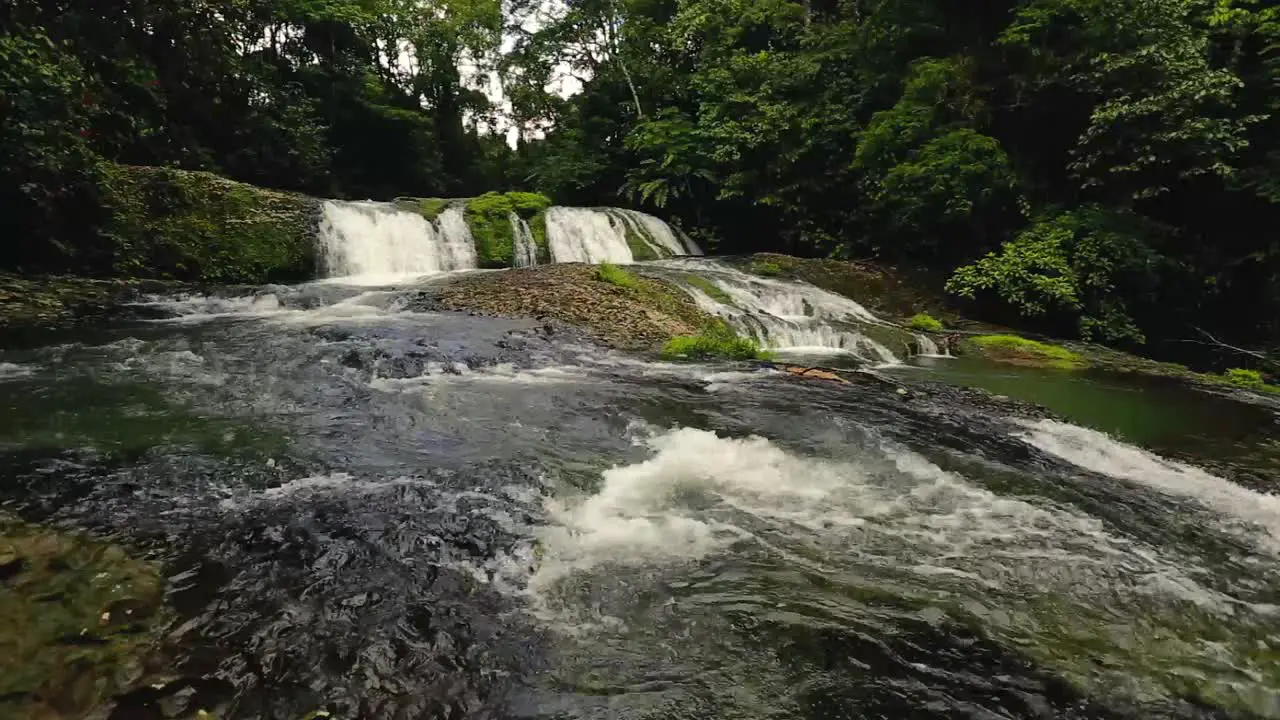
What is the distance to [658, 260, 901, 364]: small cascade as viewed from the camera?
36.3 feet

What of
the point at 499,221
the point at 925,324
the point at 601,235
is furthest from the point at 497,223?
the point at 925,324

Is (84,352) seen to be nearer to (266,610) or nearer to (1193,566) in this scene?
(266,610)

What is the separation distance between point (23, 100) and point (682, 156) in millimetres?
15080

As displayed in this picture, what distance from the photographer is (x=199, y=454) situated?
4.58 metres

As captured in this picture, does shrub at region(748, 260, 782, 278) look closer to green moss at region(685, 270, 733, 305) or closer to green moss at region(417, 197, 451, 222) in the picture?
green moss at region(685, 270, 733, 305)

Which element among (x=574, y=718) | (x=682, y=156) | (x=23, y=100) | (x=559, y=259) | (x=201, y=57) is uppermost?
(x=201, y=57)

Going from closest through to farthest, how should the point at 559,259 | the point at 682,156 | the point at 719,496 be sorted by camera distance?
the point at 719,496 → the point at 559,259 → the point at 682,156

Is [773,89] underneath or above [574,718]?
above

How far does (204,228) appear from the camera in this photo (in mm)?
12742

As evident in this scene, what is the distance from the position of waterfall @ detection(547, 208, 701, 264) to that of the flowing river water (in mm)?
10675

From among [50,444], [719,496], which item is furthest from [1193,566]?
[50,444]

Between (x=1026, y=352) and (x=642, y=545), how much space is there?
977 centimetres

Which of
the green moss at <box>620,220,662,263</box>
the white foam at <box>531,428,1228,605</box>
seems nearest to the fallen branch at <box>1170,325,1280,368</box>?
the white foam at <box>531,428,1228,605</box>

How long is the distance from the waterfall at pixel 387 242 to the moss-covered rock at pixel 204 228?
0.44 m
